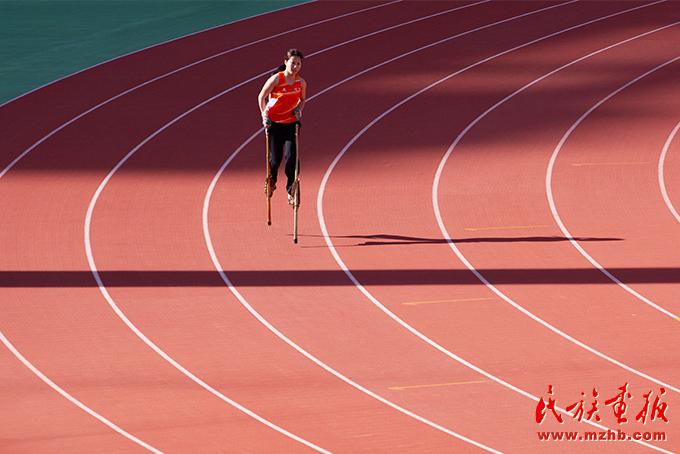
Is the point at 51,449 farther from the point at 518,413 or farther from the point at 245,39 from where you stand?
the point at 245,39

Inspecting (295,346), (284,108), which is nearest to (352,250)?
(284,108)

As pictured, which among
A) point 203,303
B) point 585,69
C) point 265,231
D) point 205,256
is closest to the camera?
point 203,303

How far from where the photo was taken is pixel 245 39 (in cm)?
1834

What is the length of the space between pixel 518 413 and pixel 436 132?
7472 mm

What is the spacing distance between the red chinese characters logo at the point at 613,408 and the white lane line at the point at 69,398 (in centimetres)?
281

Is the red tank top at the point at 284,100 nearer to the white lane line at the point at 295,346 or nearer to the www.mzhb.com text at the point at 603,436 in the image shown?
the white lane line at the point at 295,346

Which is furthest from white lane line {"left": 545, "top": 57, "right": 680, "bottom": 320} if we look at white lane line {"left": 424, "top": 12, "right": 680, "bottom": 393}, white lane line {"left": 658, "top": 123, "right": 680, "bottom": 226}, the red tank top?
the red tank top

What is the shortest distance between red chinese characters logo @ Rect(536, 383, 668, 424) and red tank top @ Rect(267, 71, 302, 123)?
407 cm

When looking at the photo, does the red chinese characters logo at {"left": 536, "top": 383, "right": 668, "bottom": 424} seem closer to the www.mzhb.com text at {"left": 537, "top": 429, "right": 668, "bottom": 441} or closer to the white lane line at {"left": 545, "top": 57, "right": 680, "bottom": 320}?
the www.mzhb.com text at {"left": 537, "top": 429, "right": 668, "bottom": 441}

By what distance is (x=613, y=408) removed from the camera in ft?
22.7

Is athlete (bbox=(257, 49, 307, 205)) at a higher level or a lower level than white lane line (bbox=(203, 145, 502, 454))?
higher

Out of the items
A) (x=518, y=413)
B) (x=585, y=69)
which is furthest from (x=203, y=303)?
(x=585, y=69)

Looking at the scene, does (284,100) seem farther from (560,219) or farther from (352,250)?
(560,219)

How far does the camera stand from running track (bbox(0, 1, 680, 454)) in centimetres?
689
